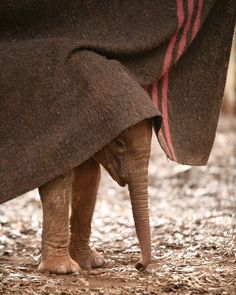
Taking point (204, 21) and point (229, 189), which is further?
point (229, 189)

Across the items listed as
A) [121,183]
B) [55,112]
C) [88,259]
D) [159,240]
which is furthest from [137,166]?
[159,240]

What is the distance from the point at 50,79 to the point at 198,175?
7025 millimetres

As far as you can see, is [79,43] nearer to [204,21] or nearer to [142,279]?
[204,21]

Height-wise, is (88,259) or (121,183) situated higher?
(121,183)

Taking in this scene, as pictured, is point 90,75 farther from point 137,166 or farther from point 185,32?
point 185,32

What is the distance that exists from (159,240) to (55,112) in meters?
2.25

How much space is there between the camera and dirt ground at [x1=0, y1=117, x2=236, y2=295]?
5.46m

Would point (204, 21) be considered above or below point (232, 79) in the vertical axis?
below

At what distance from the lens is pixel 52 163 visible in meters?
5.61

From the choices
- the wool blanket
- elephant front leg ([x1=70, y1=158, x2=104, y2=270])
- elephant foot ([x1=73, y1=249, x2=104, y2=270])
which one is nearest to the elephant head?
the wool blanket

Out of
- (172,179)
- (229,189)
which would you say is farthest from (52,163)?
(172,179)

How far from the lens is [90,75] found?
18.6 feet

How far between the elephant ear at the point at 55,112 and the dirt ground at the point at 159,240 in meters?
0.73

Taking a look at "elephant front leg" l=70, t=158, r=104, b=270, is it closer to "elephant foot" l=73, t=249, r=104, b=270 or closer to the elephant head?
"elephant foot" l=73, t=249, r=104, b=270
